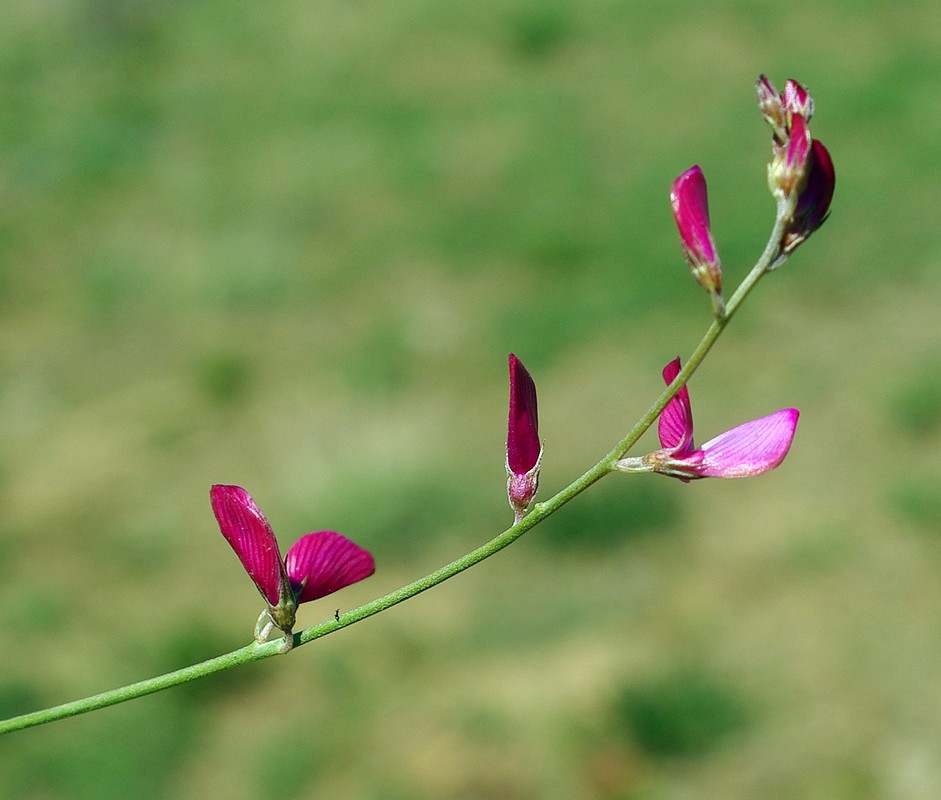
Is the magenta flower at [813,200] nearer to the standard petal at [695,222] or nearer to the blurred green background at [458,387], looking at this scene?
the standard petal at [695,222]

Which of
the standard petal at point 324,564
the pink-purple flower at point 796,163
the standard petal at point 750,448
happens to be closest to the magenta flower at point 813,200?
the pink-purple flower at point 796,163

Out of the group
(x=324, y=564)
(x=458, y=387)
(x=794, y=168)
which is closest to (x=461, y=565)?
(x=324, y=564)

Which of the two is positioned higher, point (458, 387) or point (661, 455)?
point (458, 387)

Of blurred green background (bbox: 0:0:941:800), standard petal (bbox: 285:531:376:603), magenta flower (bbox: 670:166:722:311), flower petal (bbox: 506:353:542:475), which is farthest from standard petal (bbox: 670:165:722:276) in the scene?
blurred green background (bbox: 0:0:941:800)

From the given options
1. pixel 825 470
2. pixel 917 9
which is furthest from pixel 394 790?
pixel 917 9

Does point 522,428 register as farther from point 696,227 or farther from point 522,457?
point 696,227

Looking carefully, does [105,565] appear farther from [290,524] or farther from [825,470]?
[825,470]

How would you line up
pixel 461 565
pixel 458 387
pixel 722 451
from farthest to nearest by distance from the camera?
pixel 458 387 < pixel 722 451 < pixel 461 565
